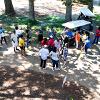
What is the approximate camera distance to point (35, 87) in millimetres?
17141

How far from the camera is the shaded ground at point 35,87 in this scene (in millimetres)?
16422

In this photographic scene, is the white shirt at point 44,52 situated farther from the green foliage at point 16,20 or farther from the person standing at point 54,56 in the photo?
the green foliage at point 16,20

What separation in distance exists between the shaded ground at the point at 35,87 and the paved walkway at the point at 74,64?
24.3 inches

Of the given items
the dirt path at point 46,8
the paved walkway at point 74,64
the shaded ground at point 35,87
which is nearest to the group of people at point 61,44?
the paved walkway at point 74,64

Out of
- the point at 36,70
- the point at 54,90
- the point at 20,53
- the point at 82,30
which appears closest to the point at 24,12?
the point at 82,30

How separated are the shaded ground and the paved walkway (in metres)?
0.62

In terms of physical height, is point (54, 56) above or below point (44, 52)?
below

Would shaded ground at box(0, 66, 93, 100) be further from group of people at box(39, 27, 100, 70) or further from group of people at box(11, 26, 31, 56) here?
group of people at box(11, 26, 31, 56)

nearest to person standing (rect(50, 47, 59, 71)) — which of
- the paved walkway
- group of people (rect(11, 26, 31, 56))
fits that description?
the paved walkway

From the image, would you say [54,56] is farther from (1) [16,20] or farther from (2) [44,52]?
(1) [16,20]

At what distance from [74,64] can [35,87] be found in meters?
4.33

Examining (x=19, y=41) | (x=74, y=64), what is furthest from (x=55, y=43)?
(x=19, y=41)

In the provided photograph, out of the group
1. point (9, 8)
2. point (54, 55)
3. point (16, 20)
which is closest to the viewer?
point (54, 55)

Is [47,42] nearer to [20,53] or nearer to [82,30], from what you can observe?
[20,53]
